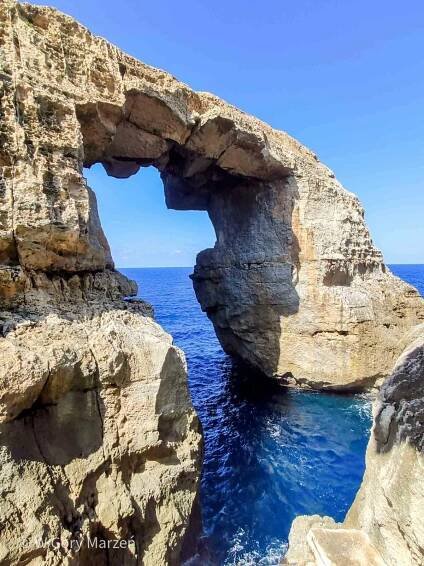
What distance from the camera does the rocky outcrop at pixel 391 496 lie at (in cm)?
360

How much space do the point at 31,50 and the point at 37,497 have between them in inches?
319

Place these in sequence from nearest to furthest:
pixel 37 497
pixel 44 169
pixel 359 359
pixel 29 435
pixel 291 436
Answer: pixel 37 497
pixel 29 435
pixel 44 169
pixel 291 436
pixel 359 359

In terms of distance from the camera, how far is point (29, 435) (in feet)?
14.7

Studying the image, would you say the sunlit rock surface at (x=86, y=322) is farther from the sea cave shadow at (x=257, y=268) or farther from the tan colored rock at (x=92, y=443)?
the sea cave shadow at (x=257, y=268)

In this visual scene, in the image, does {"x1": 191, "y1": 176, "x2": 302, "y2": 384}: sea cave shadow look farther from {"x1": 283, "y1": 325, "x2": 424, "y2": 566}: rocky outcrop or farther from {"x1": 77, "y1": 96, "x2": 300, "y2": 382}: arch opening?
{"x1": 283, "y1": 325, "x2": 424, "y2": 566}: rocky outcrop

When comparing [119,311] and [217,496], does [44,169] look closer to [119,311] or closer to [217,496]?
[119,311]

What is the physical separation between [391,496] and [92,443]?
411 centimetres

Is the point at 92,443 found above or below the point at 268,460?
above

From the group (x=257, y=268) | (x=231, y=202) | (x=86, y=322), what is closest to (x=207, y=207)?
(x=231, y=202)

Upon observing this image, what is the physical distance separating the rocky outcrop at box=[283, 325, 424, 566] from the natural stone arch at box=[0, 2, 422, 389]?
18.6 ft

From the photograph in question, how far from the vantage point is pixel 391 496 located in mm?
3859

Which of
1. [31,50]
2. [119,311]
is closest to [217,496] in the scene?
[119,311]

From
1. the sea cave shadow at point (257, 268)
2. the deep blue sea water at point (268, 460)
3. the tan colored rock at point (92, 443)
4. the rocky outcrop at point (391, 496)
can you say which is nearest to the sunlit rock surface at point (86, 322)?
the tan colored rock at point (92, 443)

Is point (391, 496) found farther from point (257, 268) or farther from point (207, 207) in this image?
point (207, 207)
